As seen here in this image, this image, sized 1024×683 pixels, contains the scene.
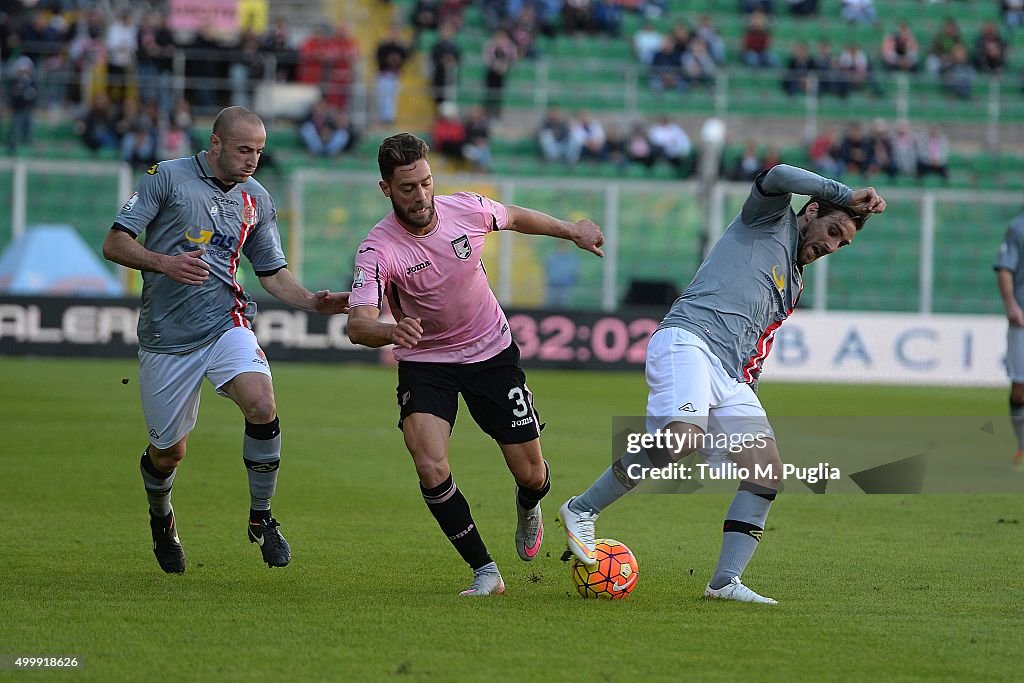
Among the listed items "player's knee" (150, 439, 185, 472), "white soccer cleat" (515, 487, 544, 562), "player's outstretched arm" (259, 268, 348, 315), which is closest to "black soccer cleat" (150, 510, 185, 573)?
"player's knee" (150, 439, 185, 472)

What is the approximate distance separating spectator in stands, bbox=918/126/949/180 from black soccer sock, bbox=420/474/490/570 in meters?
22.9

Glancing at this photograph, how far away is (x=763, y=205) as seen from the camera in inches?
267

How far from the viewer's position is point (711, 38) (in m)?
30.2

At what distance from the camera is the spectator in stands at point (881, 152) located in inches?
1083

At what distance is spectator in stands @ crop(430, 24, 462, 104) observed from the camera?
28172 millimetres

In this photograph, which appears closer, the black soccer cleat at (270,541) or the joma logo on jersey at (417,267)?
the joma logo on jersey at (417,267)

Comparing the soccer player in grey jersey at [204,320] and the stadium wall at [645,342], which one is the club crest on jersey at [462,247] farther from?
the stadium wall at [645,342]

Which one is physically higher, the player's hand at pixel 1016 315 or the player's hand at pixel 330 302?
the player's hand at pixel 330 302

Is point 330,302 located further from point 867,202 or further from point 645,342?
point 645,342

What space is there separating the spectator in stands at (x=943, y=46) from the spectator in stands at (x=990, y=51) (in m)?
0.44

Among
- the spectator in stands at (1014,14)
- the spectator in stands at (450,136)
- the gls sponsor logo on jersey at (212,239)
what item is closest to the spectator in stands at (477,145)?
the spectator in stands at (450,136)

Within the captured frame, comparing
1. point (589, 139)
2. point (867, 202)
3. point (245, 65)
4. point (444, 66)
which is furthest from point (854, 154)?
point (867, 202)

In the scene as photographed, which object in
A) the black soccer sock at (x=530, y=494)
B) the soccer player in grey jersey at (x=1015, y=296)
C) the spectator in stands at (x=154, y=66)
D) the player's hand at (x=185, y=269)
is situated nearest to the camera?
the player's hand at (x=185, y=269)

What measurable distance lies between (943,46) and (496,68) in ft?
32.4
